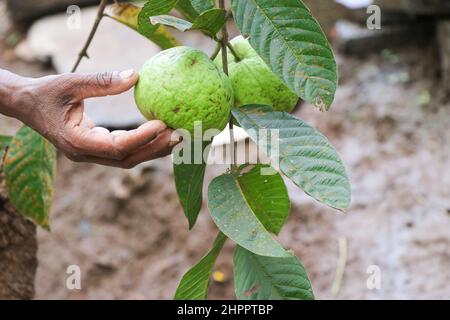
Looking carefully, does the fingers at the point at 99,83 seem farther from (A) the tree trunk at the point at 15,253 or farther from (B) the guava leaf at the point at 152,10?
(A) the tree trunk at the point at 15,253

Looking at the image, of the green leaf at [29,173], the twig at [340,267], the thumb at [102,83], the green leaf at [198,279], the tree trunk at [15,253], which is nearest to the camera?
the thumb at [102,83]

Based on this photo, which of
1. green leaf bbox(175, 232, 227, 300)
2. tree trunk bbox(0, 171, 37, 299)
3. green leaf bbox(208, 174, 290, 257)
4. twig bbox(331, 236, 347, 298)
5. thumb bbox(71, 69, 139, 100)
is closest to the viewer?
green leaf bbox(208, 174, 290, 257)

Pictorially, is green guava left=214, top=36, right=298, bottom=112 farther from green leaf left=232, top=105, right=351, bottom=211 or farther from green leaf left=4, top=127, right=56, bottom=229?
green leaf left=4, top=127, right=56, bottom=229

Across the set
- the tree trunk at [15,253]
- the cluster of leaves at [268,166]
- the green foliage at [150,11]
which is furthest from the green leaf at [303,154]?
the tree trunk at [15,253]

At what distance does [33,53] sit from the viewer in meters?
3.78

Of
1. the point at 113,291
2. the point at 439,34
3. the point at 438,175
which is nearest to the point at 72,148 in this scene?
the point at 113,291

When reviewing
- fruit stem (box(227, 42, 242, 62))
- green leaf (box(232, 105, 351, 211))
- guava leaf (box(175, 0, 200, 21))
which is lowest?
green leaf (box(232, 105, 351, 211))

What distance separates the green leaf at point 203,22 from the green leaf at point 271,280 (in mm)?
437

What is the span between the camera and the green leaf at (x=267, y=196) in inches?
48.1

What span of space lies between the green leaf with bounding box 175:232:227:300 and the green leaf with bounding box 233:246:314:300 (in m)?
0.06

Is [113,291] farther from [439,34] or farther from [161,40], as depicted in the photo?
[439,34]

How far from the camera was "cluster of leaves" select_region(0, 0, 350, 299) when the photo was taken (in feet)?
3.55

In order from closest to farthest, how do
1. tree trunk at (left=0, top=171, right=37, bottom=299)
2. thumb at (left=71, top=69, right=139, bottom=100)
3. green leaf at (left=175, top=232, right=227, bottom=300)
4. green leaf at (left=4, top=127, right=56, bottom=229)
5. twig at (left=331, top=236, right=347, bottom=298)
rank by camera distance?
thumb at (left=71, top=69, right=139, bottom=100), green leaf at (left=175, top=232, right=227, bottom=300), green leaf at (left=4, top=127, right=56, bottom=229), tree trunk at (left=0, top=171, right=37, bottom=299), twig at (left=331, top=236, right=347, bottom=298)

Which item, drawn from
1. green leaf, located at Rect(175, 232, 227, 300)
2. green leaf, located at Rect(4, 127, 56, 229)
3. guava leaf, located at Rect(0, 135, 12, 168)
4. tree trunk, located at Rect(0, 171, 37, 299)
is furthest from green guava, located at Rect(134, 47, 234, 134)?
tree trunk, located at Rect(0, 171, 37, 299)
